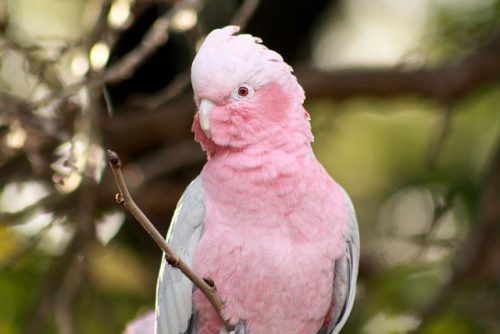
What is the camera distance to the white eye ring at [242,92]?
4242 mm

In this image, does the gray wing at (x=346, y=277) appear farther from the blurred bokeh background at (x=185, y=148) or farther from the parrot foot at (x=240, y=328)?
the blurred bokeh background at (x=185, y=148)

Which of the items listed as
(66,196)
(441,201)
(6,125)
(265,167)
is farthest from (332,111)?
(265,167)

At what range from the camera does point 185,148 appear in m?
7.20

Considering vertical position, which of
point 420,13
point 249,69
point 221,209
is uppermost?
point 249,69

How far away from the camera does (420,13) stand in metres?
9.05

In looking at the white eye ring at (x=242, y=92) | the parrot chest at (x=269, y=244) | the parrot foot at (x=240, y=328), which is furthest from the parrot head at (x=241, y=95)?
the parrot foot at (x=240, y=328)

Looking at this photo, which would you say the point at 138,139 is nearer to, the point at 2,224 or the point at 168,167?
the point at 168,167

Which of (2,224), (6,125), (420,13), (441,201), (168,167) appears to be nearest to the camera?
(6,125)

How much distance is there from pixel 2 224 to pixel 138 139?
166cm

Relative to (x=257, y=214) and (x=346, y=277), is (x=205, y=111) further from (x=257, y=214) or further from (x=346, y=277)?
(x=346, y=277)

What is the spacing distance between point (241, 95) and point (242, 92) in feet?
0.04

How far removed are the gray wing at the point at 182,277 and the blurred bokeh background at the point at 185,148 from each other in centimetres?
68

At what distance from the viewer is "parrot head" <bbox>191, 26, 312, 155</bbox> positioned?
412 centimetres

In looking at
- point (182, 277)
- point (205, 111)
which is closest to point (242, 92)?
point (205, 111)
